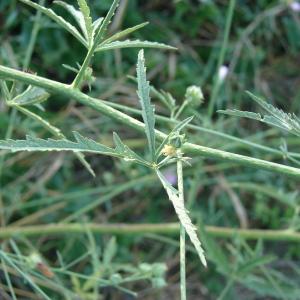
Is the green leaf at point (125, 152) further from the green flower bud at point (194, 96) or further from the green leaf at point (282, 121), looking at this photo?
the green flower bud at point (194, 96)

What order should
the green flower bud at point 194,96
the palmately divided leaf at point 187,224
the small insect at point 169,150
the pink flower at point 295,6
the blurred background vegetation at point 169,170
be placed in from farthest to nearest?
the pink flower at point 295,6 < the blurred background vegetation at point 169,170 < the green flower bud at point 194,96 < the small insect at point 169,150 < the palmately divided leaf at point 187,224

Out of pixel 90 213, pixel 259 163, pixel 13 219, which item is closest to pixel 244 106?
pixel 90 213

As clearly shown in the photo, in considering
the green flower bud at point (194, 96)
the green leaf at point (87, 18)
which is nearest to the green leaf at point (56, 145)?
the green leaf at point (87, 18)

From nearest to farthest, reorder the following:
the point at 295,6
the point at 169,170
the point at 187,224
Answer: the point at 187,224 → the point at 169,170 → the point at 295,6

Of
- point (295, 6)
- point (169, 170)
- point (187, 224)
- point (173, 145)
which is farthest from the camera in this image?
point (295, 6)

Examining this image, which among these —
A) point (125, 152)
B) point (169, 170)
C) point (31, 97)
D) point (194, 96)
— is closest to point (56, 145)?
point (125, 152)

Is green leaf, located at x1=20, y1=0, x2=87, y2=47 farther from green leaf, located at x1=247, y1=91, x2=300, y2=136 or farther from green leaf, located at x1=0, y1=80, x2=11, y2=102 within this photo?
green leaf, located at x1=247, y1=91, x2=300, y2=136

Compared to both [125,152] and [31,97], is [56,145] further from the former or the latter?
[31,97]
